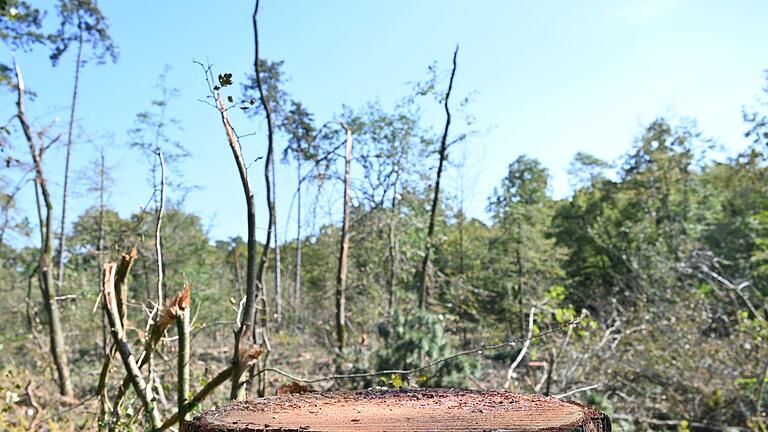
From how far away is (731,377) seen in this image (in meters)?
7.04

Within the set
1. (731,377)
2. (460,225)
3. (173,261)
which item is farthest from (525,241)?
(731,377)

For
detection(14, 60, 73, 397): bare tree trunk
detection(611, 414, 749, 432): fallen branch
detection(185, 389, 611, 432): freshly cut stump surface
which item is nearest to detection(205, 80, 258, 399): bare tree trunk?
detection(185, 389, 611, 432): freshly cut stump surface

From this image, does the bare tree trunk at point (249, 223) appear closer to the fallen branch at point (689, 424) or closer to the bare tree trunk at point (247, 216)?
the bare tree trunk at point (247, 216)

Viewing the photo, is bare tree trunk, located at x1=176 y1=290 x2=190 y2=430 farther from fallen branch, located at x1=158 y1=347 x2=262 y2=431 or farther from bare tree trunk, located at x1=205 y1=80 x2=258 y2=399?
bare tree trunk, located at x1=205 y1=80 x2=258 y2=399

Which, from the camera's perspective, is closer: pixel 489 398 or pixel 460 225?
pixel 489 398

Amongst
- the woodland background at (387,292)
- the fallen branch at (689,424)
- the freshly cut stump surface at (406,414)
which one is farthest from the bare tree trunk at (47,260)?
the freshly cut stump surface at (406,414)

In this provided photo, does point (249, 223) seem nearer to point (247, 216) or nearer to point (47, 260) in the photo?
point (247, 216)

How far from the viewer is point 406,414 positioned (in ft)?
6.12

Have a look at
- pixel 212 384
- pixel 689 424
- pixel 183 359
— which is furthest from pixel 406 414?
pixel 689 424

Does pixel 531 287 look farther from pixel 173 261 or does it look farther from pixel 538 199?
pixel 173 261

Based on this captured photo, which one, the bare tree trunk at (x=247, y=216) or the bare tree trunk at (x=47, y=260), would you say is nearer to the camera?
the bare tree trunk at (x=247, y=216)

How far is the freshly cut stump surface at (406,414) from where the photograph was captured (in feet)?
5.44

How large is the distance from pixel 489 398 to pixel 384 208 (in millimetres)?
8957

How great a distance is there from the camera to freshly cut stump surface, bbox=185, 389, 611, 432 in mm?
1657
